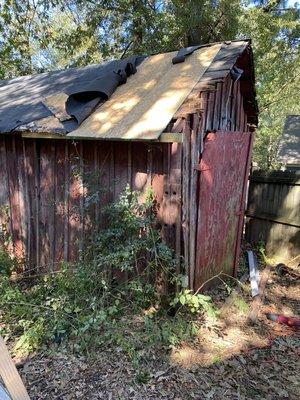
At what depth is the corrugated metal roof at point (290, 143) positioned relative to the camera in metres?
15.3

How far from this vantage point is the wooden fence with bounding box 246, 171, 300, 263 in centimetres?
648

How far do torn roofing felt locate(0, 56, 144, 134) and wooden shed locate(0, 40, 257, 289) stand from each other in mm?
22

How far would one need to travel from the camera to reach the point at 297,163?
14.8 metres

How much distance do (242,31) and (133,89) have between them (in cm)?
977

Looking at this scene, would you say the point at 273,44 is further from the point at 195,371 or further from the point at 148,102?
the point at 195,371

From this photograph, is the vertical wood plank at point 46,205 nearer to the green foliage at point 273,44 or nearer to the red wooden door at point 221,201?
the red wooden door at point 221,201

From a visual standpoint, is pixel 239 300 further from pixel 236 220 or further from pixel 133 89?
pixel 133 89

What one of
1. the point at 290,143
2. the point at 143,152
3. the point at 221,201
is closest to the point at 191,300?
the point at 221,201

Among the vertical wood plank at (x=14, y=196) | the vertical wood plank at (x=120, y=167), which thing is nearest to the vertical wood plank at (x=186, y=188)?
the vertical wood plank at (x=120, y=167)

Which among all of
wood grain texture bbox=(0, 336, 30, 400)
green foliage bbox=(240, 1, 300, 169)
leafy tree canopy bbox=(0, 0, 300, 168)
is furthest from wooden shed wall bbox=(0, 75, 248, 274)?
green foliage bbox=(240, 1, 300, 169)

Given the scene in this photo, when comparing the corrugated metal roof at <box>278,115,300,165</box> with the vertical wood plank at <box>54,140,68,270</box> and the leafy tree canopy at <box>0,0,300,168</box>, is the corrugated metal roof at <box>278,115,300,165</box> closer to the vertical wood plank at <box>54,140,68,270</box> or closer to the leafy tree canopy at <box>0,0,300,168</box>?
the leafy tree canopy at <box>0,0,300,168</box>

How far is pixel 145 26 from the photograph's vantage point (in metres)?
12.9

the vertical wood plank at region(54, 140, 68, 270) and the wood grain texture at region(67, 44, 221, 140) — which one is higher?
the wood grain texture at region(67, 44, 221, 140)

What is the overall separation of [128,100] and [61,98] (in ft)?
4.29
